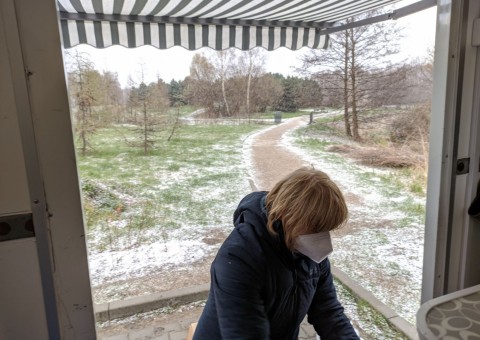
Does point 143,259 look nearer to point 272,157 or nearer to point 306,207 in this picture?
point 272,157

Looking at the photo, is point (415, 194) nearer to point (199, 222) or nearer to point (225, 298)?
point (199, 222)

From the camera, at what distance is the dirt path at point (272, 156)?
5816 millimetres

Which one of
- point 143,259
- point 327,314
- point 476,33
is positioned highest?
point 476,33

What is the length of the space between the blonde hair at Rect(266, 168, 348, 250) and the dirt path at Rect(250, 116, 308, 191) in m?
4.47

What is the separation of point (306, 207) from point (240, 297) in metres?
0.29

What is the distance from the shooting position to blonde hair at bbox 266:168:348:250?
93cm

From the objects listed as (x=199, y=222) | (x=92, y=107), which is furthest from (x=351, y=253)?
(x=92, y=107)

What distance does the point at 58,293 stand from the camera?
0.94 meters

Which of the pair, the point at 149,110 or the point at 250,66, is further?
the point at 250,66

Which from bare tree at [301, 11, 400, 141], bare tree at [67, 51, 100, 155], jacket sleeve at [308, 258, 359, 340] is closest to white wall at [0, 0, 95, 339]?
jacket sleeve at [308, 258, 359, 340]

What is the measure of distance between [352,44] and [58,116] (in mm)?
5862

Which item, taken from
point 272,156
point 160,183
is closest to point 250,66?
point 272,156

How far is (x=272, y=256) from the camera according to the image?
0.94 m

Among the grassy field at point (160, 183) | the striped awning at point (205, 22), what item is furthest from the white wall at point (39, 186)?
the grassy field at point (160, 183)
